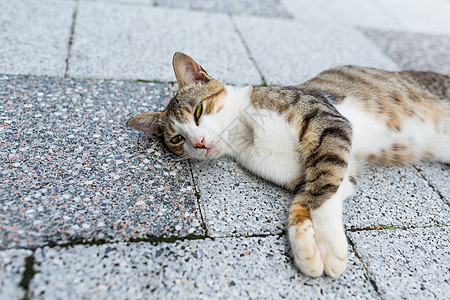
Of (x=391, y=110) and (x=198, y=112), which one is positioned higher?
(x=391, y=110)

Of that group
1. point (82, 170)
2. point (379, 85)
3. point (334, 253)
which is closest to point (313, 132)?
point (334, 253)

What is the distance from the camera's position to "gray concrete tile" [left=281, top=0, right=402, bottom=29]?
5.06 metres

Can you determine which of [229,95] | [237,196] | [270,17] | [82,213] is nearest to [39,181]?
[82,213]

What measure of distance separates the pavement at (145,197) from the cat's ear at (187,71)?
465 mm

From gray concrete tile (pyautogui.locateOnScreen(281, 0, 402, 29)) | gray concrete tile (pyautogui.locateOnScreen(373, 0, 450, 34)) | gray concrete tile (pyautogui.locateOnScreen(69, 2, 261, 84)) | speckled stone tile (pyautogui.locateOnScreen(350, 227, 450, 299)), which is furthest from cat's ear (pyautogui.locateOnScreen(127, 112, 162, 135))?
gray concrete tile (pyautogui.locateOnScreen(373, 0, 450, 34))

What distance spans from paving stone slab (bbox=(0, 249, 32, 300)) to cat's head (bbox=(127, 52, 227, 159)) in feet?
3.71

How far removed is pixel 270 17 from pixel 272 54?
44.6 inches

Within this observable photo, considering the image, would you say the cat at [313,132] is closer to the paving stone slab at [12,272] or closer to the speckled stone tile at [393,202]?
the speckled stone tile at [393,202]

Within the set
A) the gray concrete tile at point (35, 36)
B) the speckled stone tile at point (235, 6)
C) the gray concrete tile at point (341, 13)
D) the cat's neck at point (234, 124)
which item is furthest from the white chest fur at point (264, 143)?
the gray concrete tile at point (341, 13)

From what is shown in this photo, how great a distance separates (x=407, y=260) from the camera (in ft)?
6.57

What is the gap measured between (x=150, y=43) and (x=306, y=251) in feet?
9.46

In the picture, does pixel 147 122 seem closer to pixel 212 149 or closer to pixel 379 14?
pixel 212 149

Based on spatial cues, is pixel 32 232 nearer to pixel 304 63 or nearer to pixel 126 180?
pixel 126 180

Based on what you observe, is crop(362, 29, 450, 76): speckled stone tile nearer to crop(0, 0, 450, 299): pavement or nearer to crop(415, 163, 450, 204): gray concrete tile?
crop(0, 0, 450, 299): pavement
